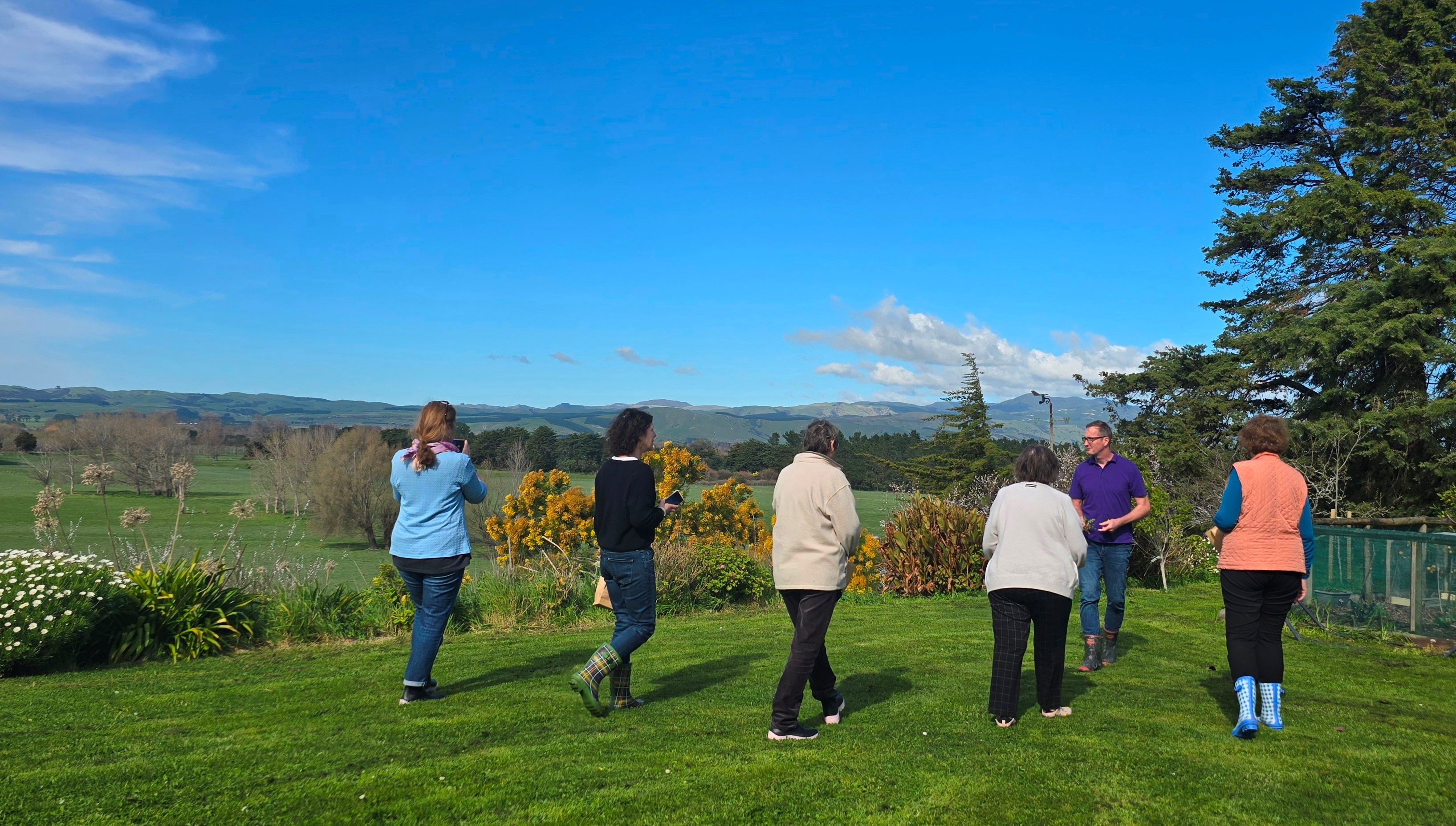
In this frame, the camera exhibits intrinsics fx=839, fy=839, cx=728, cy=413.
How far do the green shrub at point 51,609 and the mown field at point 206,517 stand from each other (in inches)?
317

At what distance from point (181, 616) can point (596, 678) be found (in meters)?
4.95

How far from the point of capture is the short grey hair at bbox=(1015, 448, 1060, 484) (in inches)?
205

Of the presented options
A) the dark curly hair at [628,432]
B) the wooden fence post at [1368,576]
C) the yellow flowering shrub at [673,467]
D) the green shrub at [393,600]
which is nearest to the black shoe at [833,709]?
the dark curly hair at [628,432]

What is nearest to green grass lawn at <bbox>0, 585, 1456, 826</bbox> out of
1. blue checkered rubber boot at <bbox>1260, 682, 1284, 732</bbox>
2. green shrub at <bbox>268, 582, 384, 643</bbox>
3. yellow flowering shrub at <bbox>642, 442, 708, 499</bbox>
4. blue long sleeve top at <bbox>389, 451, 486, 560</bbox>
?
blue checkered rubber boot at <bbox>1260, 682, 1284, 732</bbox>

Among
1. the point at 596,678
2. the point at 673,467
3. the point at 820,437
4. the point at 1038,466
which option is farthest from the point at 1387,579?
the point at 673,467

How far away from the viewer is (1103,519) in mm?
6754

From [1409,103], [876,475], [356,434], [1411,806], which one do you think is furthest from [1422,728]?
[356,434]

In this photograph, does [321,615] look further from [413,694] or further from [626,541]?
[626,541]

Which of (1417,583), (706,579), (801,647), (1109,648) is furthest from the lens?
(706,579)

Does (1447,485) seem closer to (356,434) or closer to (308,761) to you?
(308,761)

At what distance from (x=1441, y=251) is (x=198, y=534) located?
162 ft

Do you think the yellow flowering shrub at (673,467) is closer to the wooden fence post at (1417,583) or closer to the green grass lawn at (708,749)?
the green grass lawn at (708,749)

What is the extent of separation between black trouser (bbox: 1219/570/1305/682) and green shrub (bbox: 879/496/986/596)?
823 cm

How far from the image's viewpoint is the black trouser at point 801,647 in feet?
15.6
